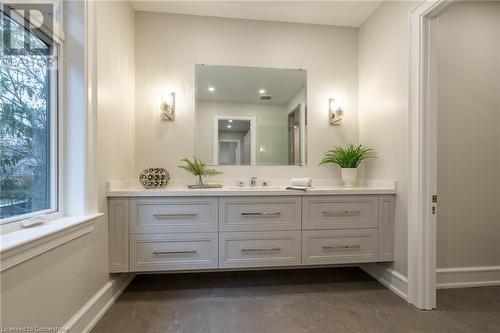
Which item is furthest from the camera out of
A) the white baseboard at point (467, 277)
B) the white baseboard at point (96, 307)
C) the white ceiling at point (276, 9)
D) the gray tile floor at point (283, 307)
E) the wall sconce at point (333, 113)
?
the wall sconce at point (333, 113)

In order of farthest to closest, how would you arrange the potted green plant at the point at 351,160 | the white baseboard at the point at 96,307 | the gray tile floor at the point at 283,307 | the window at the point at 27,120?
the potted green plant at the point at 351,160 → the gray tile floor at the point at 283,307 → the white baseboard at the point at 96,307 → the window at the point at 27,120

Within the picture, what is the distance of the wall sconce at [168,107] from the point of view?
2285 millimetres

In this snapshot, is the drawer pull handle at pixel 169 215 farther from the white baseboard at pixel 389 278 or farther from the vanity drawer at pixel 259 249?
the white baseboard at pixel 389 278

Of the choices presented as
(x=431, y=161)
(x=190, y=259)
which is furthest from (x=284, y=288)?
(x=431, y=161)

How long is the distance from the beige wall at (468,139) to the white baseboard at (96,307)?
270 cm

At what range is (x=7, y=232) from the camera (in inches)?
42.9

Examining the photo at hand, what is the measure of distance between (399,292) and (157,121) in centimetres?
262

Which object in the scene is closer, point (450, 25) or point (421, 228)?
point (421, 228)

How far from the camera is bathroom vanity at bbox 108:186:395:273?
5.79 feet

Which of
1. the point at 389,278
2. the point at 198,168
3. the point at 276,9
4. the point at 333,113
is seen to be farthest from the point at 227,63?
the point at 389,278

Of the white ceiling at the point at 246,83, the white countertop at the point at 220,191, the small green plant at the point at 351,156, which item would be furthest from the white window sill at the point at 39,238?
the small green plant at the point at 351,156

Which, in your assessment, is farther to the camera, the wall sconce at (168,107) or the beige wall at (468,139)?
the wall sconce at (168,107)

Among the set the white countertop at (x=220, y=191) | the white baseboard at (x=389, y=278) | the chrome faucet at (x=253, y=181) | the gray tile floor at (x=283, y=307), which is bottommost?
the gray tile floor at (x=283, y=307)

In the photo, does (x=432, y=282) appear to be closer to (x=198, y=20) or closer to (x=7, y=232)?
(x=7, y=232)
